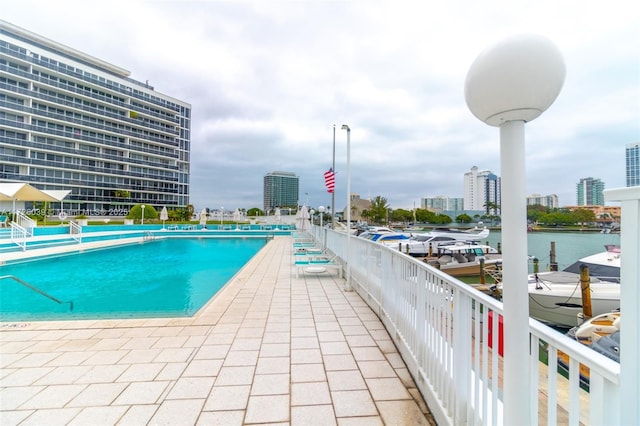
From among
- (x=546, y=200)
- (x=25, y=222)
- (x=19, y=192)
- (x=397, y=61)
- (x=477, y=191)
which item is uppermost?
(x=477, y=191)

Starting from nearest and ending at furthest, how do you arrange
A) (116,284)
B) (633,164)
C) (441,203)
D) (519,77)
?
(519,77), (633,164), (116,284), (441,203)

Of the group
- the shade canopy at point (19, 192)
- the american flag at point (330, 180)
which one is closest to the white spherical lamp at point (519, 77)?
the american flag at point (330, 180)

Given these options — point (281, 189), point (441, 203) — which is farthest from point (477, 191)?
point (281, 189)

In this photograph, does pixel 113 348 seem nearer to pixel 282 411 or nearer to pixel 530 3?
pixel 282 411

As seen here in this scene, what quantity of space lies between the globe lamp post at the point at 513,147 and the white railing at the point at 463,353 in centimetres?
5

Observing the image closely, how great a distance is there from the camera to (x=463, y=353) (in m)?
1.64

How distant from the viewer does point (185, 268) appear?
10.5m

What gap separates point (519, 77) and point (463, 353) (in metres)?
1.36

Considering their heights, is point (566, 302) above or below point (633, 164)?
below

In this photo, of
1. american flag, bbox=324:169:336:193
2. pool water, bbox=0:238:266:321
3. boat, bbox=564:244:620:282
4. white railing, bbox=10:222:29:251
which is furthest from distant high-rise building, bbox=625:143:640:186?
white railing, bbox=10:222:29:251

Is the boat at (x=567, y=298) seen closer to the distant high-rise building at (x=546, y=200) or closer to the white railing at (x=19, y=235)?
the white railing at (x=19, y=235)

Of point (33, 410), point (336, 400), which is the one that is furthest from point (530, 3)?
point (33, 410)

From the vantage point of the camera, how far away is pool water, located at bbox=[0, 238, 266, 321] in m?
5.58

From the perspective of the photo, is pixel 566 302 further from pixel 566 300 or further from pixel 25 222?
pixel 25 222
